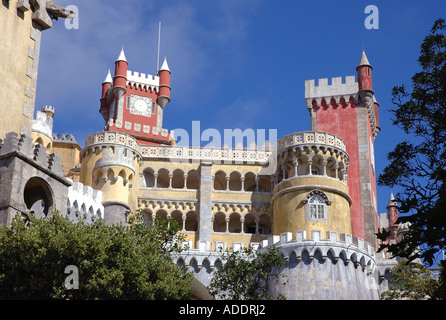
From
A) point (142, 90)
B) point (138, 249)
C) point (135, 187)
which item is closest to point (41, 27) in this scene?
point (138, 249)

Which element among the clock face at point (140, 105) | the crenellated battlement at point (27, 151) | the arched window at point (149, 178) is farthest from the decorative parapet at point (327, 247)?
the clock face at point (140, 105)

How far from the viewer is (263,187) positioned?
2613 inches

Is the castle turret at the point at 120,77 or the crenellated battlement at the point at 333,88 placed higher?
the castle turret at the point at 120,77

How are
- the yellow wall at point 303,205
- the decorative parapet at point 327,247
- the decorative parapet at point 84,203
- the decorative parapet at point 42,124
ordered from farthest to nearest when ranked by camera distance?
1. the decorative parapet at point 42,124
2. the yellow wall at point 303,205
3. the decorative parapet at point 84,203
4. the decorative parapet at point 327,247

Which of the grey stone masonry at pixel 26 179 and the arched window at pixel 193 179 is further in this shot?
the arched window at pixel 193 179

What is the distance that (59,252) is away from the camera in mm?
31203

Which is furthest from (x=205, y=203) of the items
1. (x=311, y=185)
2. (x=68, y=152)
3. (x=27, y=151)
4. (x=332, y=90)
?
(x=27, y=151)

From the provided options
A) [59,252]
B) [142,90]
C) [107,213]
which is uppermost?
[142,90]

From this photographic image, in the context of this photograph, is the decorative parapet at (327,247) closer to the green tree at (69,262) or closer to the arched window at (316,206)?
the arched window at (316,206)

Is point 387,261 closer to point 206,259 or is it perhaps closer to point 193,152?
point 206,259

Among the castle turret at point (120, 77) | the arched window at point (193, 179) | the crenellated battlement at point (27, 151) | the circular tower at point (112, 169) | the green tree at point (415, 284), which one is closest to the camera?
the crenellated battlement at point (27, 151)

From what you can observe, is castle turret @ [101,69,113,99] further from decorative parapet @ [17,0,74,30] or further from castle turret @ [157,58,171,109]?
decorative parapet @ [17,0,74,30]

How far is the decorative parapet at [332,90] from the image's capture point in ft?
222

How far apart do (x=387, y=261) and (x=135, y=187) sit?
2164 centimetres
